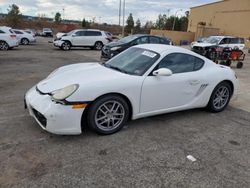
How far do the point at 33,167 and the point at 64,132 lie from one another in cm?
65

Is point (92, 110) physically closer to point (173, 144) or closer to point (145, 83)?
point (145, 83)

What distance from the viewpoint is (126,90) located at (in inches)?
139

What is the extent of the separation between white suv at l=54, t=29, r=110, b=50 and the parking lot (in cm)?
1428

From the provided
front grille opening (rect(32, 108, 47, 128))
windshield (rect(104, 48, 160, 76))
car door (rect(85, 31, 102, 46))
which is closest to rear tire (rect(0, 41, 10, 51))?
car door (rect(85, 31, 102, 46))

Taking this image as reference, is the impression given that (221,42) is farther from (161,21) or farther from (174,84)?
(161,21)

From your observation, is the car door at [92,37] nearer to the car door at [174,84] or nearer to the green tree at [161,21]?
the car door at [174,84]

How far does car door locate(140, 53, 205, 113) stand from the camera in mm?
3756

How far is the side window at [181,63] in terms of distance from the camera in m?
4.01

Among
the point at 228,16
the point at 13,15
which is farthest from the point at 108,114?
the point at 13,15

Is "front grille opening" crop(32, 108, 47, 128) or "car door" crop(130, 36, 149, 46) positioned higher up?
"car door" crop(130, 36, 149, 46)

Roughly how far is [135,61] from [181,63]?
2.80 ft

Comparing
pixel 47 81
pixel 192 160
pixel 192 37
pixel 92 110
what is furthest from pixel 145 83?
pixel 192 37

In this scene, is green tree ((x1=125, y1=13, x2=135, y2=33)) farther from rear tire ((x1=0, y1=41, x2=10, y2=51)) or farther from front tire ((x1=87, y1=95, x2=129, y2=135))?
front tire ((x1=87, y1=95, x2=129, y2=135))

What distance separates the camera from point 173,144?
3.39m
